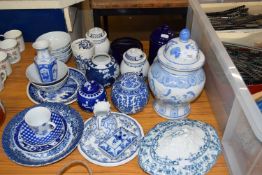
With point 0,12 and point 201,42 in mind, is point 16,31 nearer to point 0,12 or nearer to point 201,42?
point 0,12

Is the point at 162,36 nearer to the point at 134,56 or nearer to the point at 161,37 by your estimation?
the point at 161,37

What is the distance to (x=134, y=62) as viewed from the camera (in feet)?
2.60

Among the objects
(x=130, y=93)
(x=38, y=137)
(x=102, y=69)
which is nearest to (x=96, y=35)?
(x=102, y=69)

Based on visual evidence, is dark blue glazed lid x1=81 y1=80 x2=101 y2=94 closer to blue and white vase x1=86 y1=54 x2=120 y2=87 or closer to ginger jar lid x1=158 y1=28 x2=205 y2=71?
blue and white vase x1=86 y1=54 x2=120 y2=87

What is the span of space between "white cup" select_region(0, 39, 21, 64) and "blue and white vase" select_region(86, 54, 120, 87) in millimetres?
295

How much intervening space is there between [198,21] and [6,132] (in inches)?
23.8

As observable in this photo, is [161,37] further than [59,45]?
No

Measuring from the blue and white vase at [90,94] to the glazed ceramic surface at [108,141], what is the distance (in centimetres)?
5

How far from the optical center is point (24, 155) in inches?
27.5

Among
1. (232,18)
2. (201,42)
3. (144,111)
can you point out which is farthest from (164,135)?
(232,18)

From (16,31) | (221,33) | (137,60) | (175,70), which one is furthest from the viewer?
(16,31)

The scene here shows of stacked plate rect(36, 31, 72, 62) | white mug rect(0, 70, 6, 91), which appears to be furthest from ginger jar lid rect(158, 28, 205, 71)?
white mug rect(0, 70, 6, 91)

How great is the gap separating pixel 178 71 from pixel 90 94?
0.24 meters

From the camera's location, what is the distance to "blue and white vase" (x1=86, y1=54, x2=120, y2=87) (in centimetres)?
80
